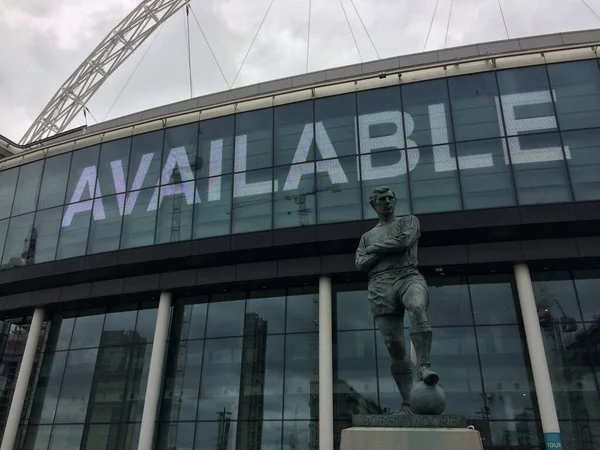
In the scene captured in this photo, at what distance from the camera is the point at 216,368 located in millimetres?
20625

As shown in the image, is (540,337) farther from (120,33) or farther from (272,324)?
(120,33)

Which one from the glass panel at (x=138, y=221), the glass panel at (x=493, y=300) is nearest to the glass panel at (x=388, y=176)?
the glass panel at (x=493, y=300)

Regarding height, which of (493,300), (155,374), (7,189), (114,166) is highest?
(7,189)

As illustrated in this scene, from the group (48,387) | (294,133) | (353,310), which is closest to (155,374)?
(48,387)

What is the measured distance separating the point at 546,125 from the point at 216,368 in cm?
1619

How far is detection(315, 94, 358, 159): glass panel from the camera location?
20.3 metres

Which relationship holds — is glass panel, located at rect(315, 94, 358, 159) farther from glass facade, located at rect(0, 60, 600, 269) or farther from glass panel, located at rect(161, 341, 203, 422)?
glass panel, located at rect(161, 341, 203, 422)

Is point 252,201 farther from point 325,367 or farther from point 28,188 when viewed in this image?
point 28,188

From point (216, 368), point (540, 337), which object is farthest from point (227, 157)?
point (540, 337)

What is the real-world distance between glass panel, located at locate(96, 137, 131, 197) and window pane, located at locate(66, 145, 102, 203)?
335 mm

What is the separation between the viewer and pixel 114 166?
77.1 ft

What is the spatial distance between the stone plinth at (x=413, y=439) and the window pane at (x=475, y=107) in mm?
15088

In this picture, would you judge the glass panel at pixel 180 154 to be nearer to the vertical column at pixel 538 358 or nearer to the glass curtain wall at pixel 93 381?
the glass curtain wall at pixel 93 381

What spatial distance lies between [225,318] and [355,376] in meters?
6.19
